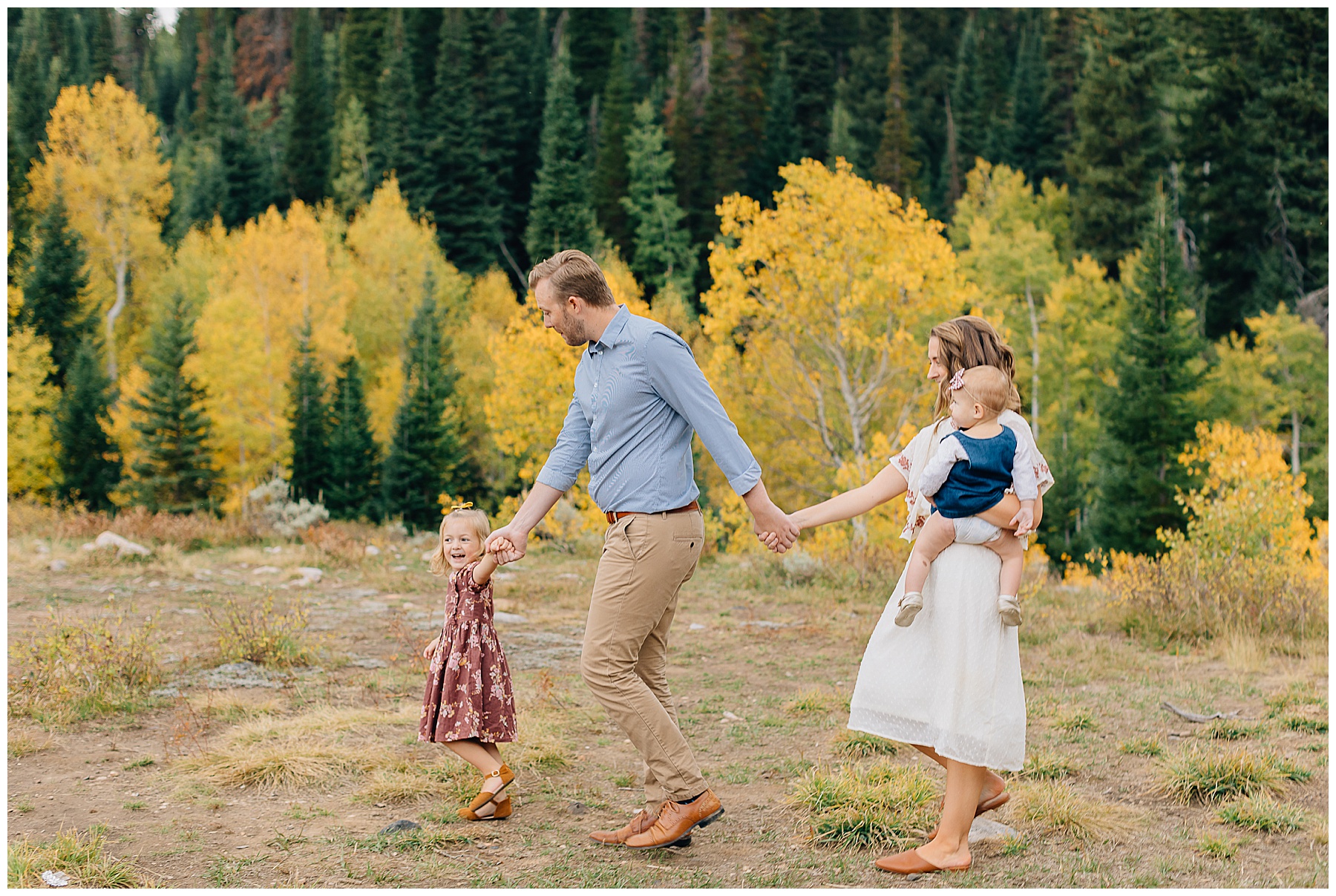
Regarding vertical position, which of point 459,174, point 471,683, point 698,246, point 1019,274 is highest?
point 459,174

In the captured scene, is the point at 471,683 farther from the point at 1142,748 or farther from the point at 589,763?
the point at 1142,748

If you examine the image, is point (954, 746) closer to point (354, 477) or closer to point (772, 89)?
point (354, 477)

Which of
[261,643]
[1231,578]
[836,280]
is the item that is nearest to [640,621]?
[261,643]

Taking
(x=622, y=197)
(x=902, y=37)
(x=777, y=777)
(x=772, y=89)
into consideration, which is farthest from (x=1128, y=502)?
(x=902, y=37)

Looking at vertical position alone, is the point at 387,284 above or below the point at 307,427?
above

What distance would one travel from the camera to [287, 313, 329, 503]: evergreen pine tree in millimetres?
29875

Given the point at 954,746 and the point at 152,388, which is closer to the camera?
the point at 954,746

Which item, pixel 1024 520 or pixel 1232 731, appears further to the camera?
pixel 1232 731

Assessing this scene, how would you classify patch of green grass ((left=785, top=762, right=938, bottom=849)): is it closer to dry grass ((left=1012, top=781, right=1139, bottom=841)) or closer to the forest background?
dry grass ((left=1012, top=781, right=1139, bottom=841))

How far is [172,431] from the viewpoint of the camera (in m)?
27.2

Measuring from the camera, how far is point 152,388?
88.4 feet

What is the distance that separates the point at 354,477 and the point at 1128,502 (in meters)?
20.1

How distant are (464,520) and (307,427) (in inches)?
1073

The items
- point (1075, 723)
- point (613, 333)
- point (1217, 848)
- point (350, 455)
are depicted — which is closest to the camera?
point (613, 333)
